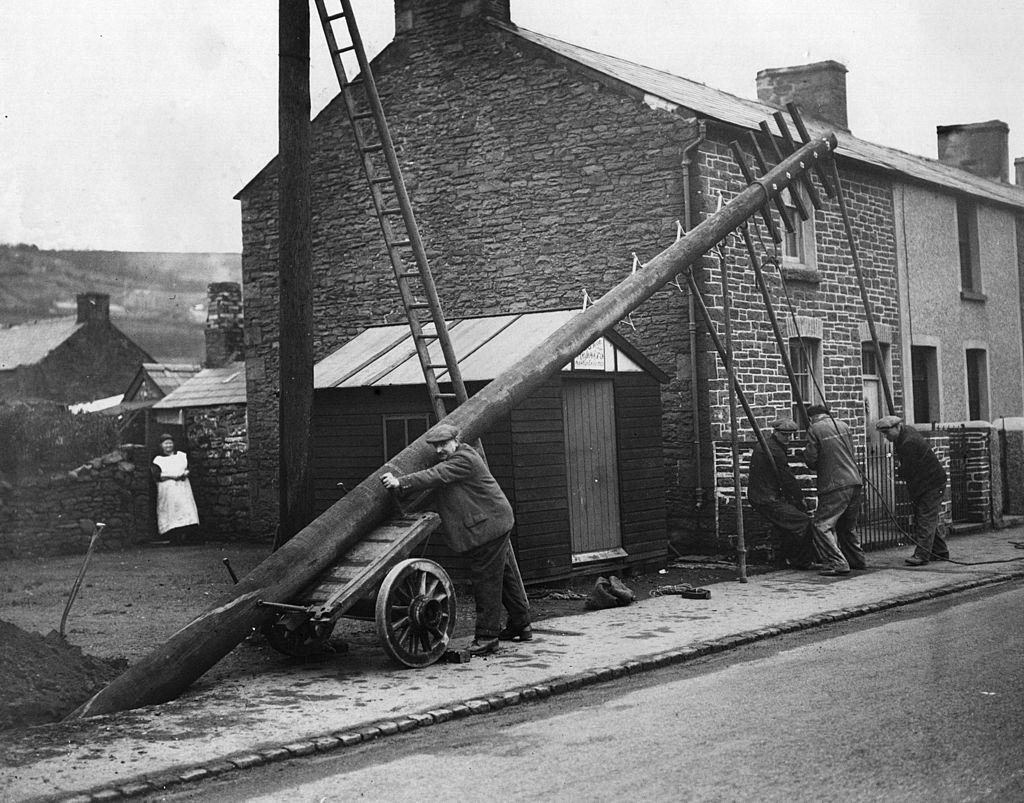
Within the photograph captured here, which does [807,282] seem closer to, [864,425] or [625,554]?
[864,425]

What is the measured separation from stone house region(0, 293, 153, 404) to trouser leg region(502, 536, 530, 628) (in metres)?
37.4

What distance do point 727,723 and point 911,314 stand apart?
15.6 metres

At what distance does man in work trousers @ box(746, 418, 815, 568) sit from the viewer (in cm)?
1461

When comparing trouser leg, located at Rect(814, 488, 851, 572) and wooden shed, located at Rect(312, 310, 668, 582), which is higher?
wooden shed, located at Rect(312, 310, 668, 582)

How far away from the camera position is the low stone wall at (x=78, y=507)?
60.1ft

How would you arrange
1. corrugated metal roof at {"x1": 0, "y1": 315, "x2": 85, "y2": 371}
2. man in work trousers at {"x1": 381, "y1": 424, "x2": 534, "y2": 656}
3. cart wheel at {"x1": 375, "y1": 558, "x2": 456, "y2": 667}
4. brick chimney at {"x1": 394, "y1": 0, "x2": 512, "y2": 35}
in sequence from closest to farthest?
cart wheel at {"x1": 375, "y1": 558, "x2": 456, "y2": 667}, man in work trousers at {"x1": 381, "y1": 424, "x2": 534, "y2": 656}, brick chimney at {"x1": 394, "y1": 0, "x2": 512, "y2": 35}, corrugated metal roof at {"x1": 0, "y1": 315, "x2": 85, "y2": 371}

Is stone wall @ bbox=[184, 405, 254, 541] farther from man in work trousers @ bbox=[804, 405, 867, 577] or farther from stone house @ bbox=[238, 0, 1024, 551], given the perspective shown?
man in work trousers @ bbox=[804, 405, 867, 577]

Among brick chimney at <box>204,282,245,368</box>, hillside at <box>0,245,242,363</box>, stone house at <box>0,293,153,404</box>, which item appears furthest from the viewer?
hillside at <box>0,245,242,363</box>

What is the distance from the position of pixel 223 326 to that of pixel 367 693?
21221 mm

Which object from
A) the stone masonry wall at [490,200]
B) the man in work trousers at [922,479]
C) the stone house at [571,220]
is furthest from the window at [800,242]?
the man in work trousers at [922,479]

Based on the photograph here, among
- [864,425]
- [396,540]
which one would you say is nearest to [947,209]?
[864,425]

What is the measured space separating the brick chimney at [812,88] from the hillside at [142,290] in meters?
27.5

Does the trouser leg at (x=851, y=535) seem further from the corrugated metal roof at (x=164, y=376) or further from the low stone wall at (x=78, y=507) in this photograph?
the corrugated metal roof at (x=164, y=376)

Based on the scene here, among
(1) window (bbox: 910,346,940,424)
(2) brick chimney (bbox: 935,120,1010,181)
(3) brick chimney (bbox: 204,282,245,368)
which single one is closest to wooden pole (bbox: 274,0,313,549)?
(1) window (bbox: 910,346,940,424)
